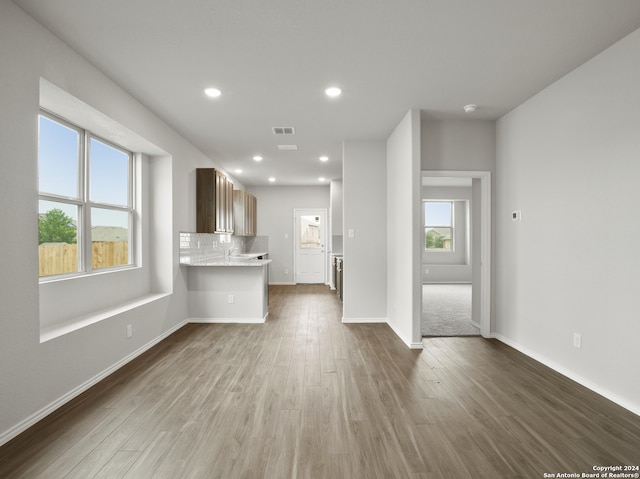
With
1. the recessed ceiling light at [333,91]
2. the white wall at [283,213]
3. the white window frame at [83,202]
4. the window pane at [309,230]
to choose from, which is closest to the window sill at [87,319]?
the white window frame at [83,202]

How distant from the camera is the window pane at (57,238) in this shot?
9.08 feet

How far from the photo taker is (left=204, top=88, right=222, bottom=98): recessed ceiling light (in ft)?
10.7

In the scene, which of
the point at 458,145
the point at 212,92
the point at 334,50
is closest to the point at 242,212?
the point at 212,92

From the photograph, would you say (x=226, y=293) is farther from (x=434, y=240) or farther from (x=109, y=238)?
(x=434, y=240)

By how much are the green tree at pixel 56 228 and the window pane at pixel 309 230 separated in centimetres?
640

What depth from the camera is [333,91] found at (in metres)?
3.33

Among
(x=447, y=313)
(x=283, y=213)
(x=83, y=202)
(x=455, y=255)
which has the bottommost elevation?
(x=447, y=313)

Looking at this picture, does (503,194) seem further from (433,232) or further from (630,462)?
(433,232)

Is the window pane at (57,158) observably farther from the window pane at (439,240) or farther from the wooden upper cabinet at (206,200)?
the window pane at (439,240)

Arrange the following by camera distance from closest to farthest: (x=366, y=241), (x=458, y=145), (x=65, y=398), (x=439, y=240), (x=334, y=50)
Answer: (x=65, y=398) → (x=334, y=50) → (x=458, y=145) → (x=366, y=241) → (x=439, y=240)

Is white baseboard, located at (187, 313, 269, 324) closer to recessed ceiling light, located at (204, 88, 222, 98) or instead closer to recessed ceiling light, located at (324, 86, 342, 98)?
recessed ceiling light, located at (204, 88, 222, 98)

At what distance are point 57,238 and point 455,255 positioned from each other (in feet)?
29.8

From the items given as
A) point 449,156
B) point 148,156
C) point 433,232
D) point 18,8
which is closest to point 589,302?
point 449,156

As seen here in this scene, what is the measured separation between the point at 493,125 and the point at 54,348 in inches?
197
